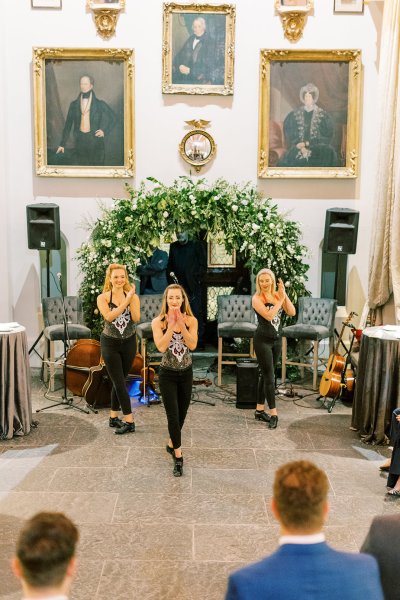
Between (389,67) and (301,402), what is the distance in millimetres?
3982

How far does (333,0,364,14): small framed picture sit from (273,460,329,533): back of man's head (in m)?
8.47

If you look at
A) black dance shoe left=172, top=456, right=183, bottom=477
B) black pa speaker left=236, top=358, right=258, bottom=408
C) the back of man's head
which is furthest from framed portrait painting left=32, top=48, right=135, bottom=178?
the back of man's head

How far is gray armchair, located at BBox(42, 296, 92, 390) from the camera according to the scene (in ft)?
29.0

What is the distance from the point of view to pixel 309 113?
9797 millimetres

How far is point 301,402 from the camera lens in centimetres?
852

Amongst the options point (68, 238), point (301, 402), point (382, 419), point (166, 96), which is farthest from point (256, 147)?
point (382, 419)

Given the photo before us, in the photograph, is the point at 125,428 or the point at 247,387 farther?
the point at 247,387

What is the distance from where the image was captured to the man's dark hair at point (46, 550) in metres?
2.10

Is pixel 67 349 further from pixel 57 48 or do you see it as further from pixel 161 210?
pixel 57 48

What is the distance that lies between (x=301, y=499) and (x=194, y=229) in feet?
23.4

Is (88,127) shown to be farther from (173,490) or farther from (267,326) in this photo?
(173,490)

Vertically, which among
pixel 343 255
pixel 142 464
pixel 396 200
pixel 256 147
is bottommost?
pixel 142 464

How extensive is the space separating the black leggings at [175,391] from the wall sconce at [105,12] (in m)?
5.30

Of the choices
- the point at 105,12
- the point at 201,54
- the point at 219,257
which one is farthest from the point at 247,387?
the point at 105,12
